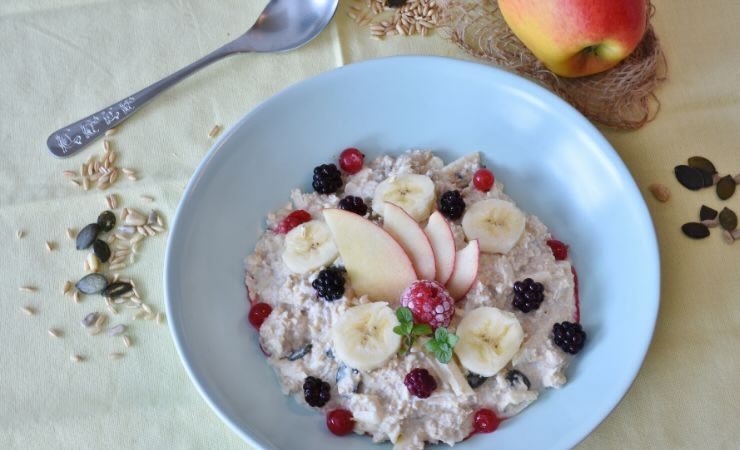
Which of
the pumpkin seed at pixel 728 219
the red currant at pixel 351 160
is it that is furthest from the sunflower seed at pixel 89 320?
the pumpkin seed at pixel 728 219

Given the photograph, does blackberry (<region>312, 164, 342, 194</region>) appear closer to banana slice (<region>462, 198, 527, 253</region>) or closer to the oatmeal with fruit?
the oatmeal with fruit

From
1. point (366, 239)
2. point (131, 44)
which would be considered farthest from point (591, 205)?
point (131, 44)

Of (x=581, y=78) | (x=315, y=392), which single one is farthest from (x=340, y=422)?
(x=581, y=78)

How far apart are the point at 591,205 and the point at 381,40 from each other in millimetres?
745

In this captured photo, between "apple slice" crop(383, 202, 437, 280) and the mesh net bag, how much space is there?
0.58m

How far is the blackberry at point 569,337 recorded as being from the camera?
151 centimetres

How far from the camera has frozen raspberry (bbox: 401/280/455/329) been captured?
144 cm

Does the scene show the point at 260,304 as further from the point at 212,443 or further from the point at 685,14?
the point at 685,14

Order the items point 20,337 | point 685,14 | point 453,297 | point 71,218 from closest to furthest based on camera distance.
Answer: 1. point 453,297
2. point 20,337
3. point 71,218
4. point 685,14

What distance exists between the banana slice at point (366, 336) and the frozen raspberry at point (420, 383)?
0.22 ft

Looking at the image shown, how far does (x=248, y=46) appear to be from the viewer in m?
1.92

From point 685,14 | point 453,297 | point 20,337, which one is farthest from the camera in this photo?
point 685,14

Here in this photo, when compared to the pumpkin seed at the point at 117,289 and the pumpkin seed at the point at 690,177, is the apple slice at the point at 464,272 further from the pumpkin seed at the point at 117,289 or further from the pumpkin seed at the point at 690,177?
the pumpkin seed at the point at 117,289

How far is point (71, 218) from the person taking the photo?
5.93 ft
